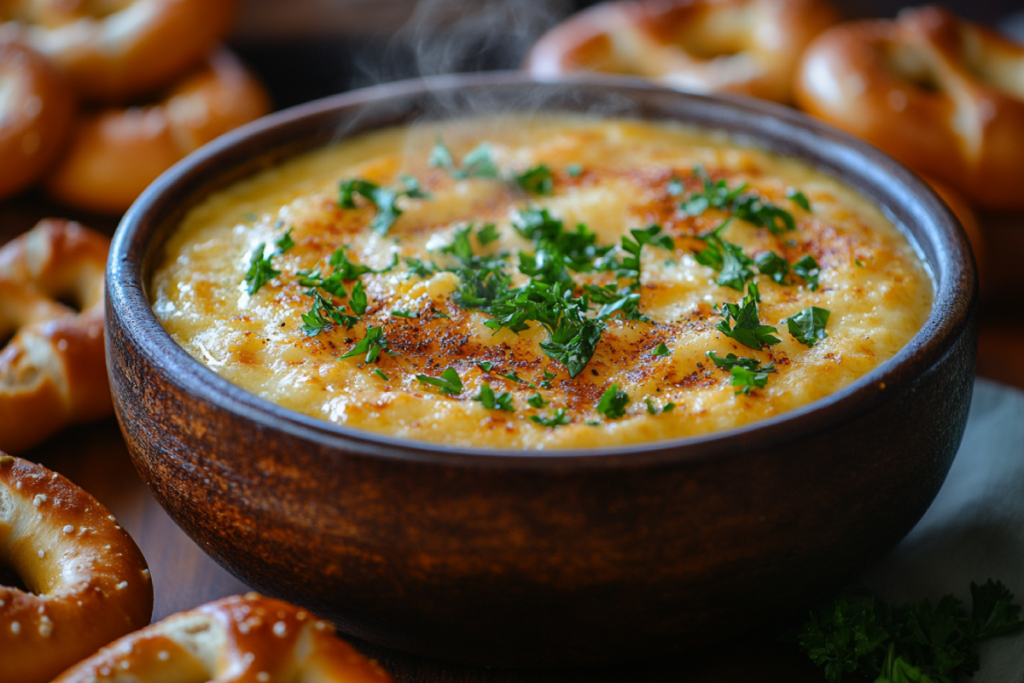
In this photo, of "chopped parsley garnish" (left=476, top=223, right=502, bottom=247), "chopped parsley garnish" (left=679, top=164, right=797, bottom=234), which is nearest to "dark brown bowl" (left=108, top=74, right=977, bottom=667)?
"chopped parsley garnish" (left=679, top=164, right=797, bottom=234)

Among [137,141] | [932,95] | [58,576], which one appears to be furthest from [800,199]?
[137,141]

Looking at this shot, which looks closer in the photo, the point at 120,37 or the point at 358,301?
the point at 358,301

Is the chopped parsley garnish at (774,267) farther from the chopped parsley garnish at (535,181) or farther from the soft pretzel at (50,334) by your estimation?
the soft pretzel at (50,334)

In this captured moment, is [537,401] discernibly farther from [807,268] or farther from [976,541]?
[976,541]

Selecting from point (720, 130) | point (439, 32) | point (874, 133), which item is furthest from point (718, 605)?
point (439, 32)

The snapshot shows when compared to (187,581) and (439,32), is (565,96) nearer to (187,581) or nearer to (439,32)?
(187,581)
